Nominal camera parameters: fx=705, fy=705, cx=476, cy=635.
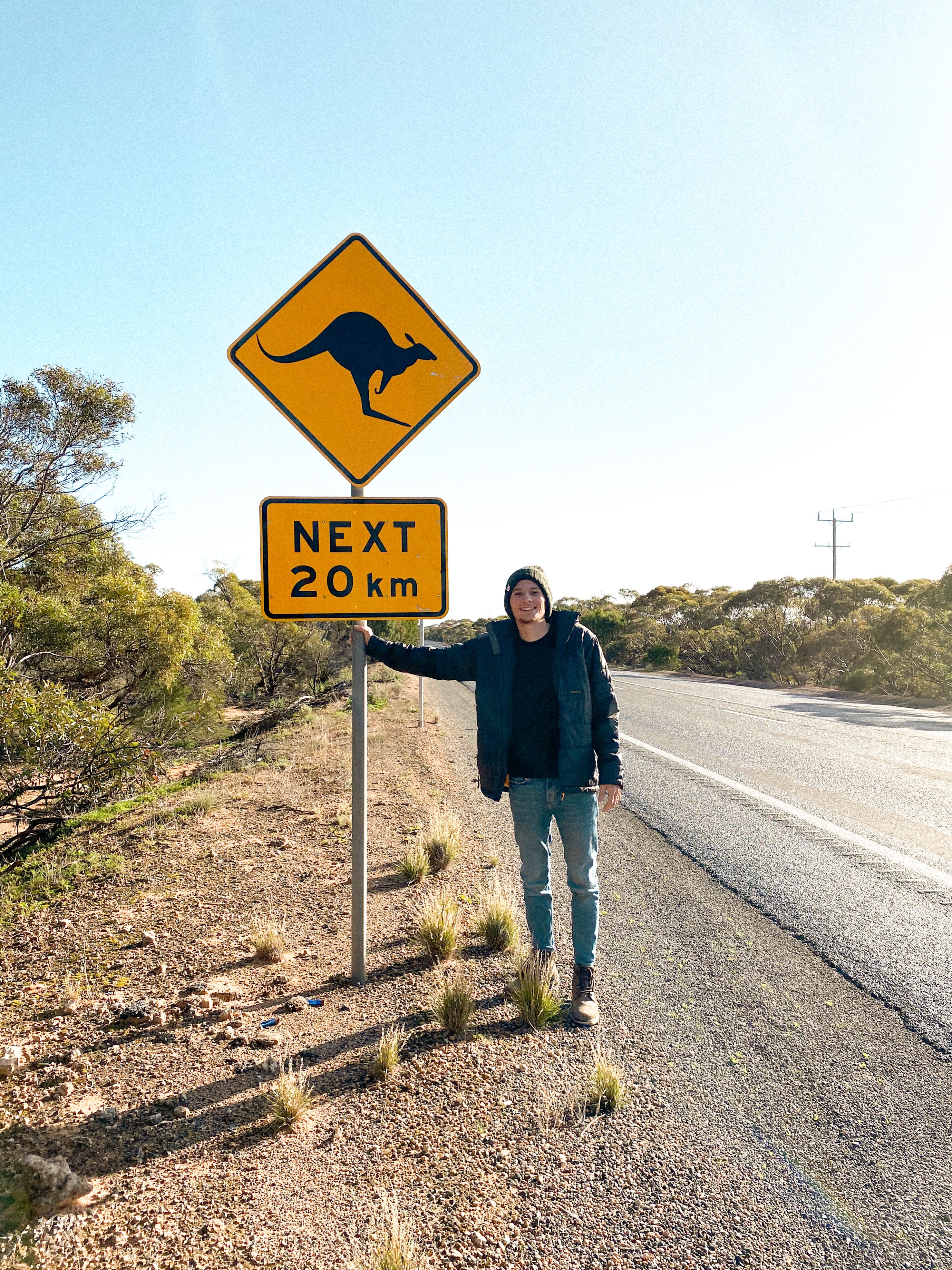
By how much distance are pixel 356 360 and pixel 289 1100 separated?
287cm

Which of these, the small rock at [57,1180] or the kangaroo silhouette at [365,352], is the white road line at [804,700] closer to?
the kangaroo silhouette at [365,352]

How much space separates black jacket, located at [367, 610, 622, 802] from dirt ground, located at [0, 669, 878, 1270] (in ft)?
3.45

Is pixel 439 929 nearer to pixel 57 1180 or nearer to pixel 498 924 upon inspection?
pixel 498 924

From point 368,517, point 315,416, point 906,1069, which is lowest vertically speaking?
point 906,1069

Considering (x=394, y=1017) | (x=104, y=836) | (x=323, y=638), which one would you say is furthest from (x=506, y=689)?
(x=323, y=638)

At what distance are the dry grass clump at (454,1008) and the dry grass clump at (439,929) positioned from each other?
0.49 meters

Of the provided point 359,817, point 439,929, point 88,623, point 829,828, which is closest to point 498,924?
point 439,929

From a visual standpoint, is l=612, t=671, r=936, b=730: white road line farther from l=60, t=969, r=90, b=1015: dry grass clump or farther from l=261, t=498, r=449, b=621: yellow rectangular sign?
l=60, t=969, r=90, b=1015: dry grass clump

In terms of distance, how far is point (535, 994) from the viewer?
3018mm

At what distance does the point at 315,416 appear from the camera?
3109 mm

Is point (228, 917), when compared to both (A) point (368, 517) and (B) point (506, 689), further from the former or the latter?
(A) point (368, 517)

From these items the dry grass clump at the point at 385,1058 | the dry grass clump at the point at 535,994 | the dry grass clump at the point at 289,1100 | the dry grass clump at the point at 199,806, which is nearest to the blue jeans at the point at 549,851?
the dry grass clump at the point at 535,994

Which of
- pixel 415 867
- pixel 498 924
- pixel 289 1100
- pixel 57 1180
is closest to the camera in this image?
pixel 57 1180

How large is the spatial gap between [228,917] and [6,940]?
1148mm
